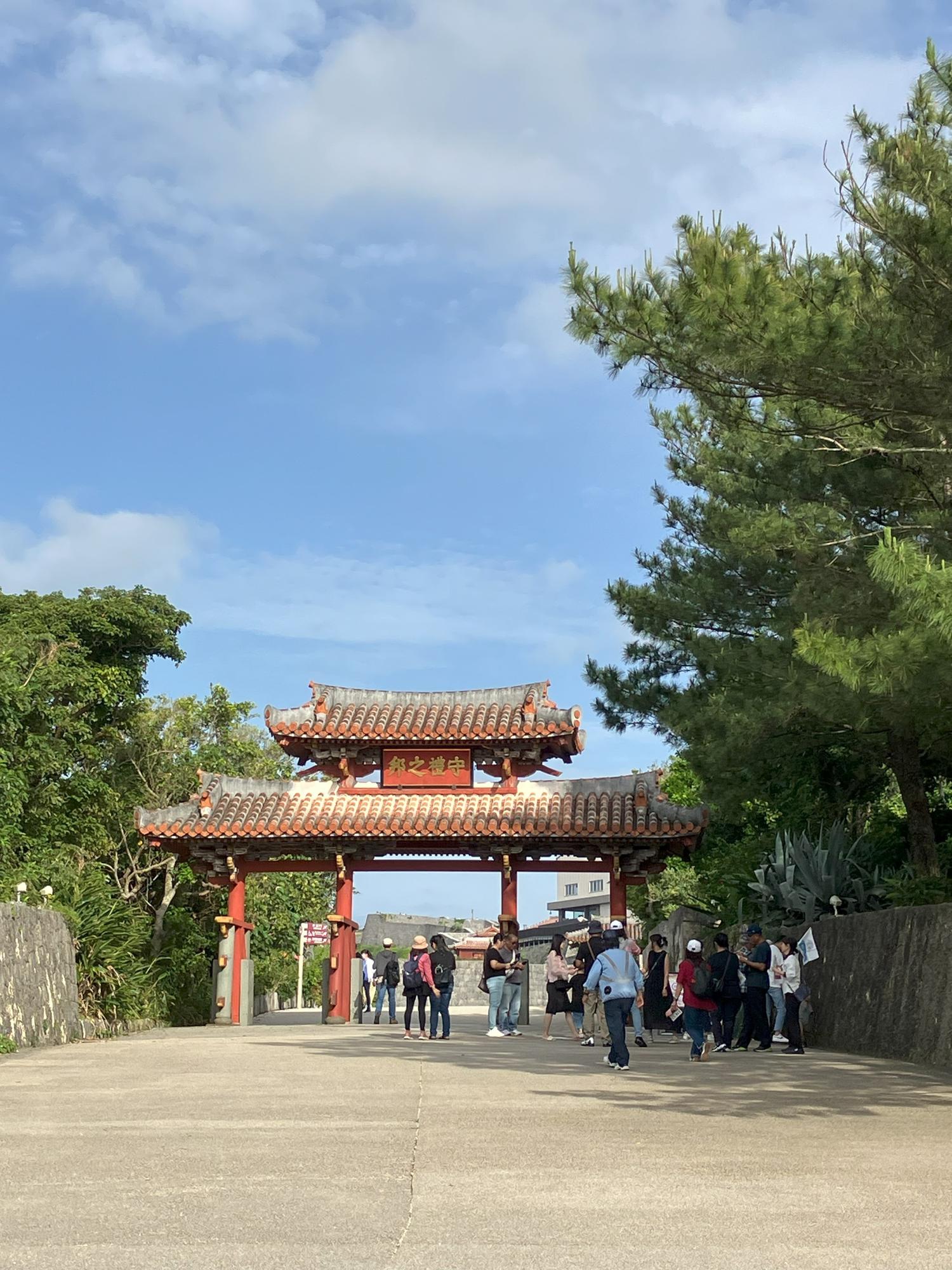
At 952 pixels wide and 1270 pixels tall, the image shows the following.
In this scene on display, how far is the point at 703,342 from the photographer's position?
10.9 metres

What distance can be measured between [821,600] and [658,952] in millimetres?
7180

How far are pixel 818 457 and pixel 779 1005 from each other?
22.9 ft

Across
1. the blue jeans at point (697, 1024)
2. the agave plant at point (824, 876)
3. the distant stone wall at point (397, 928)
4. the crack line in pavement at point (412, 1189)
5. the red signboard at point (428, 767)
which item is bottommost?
the distant stone wall at point (397, 928)

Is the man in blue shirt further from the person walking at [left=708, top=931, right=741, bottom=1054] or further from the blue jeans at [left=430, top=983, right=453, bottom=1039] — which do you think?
the blue jeans at [left=430, top=983, right=453, bottom=1039]

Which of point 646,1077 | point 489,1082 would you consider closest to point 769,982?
point 646,1077

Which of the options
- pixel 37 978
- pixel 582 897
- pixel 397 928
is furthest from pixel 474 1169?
pixel 582 897

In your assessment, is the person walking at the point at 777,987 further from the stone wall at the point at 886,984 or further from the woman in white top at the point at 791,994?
the stone wall at the point at 886,984

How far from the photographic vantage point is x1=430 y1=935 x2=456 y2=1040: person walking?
63.3 feet

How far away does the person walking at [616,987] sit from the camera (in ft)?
43.1

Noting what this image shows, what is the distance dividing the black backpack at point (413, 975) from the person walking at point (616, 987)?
5.90 meters

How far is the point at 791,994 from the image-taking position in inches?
666

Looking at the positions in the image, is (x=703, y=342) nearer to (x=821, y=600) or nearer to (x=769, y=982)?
(x=821, y=600)

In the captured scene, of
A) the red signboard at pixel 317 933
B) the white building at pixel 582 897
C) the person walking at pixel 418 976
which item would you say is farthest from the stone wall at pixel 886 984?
the white building at pixel 582 897

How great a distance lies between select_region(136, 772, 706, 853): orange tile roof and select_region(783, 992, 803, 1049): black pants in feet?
28.4
